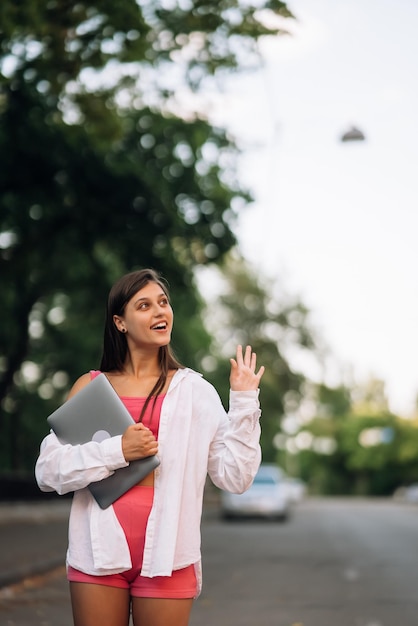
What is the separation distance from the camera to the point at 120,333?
3324 millimetres

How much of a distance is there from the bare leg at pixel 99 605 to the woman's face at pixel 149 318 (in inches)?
30.1

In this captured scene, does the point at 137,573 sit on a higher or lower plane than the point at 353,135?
lower

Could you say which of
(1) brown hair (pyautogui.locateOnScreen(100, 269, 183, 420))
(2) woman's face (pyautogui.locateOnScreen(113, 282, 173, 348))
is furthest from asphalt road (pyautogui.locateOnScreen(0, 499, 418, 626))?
(2) woman's face (pyautogui.locateOnScreen(113, 282, 173, 348))

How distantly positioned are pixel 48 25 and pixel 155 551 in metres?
11.4

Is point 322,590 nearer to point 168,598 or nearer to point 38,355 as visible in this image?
point 168,598

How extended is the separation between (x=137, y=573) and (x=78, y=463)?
1.22 ft

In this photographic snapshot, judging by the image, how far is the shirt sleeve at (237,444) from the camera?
3.11 metres

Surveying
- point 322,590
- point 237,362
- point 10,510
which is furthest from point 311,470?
point 237,362

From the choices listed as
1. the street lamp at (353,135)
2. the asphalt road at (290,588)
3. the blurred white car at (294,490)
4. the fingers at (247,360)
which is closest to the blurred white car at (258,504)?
the blurred white car at (294,490)

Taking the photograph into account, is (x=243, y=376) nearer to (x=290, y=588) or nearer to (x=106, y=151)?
(x=290, y=588)

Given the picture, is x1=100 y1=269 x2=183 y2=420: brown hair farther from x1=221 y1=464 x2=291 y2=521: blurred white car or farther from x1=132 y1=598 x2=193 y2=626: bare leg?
x1=221 y1=464 x2=291 y2=521: blurred white car

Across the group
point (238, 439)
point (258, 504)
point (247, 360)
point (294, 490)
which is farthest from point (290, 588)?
point (294, 490)

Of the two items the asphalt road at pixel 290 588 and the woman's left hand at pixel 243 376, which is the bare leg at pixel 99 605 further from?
the asphalt road at pixel 290 588

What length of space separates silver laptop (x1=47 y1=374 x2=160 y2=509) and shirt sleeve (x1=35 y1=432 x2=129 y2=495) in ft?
0.13
